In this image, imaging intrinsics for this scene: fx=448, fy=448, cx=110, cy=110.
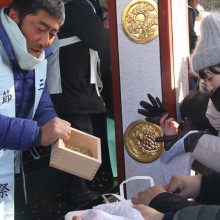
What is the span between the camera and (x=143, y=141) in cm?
275

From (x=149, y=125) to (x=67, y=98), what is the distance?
71 centimetres

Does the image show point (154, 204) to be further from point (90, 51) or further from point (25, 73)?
point (90, 51)

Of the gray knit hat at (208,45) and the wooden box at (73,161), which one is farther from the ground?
the gray knit hat at (208,45)

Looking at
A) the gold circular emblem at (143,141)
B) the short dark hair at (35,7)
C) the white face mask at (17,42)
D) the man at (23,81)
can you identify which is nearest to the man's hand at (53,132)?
the man at (23,81)

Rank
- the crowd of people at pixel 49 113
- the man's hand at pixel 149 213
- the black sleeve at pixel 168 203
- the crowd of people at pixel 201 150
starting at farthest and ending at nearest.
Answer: the crowd of people at pixel 49 113 → the crowd of people at pixel 201 150 → the black sleeve at pixel 168 203 → the man's hand at pixel 149 213

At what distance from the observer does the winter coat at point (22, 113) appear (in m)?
1.95

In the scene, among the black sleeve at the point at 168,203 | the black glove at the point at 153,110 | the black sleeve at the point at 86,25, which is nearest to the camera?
the black sleeve at the point at 168,203

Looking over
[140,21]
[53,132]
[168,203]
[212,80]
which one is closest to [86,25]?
[140,21]

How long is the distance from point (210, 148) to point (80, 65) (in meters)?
1.38

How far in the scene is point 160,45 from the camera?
2.62 m

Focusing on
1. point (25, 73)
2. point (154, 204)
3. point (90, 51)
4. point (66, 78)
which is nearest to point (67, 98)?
point (66, 78)

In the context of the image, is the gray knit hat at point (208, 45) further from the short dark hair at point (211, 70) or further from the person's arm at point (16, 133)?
the person's arm at point (16, 133)

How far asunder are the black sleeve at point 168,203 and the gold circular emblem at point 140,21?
121 cm

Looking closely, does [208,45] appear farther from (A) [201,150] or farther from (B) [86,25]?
(B) [86,25]
